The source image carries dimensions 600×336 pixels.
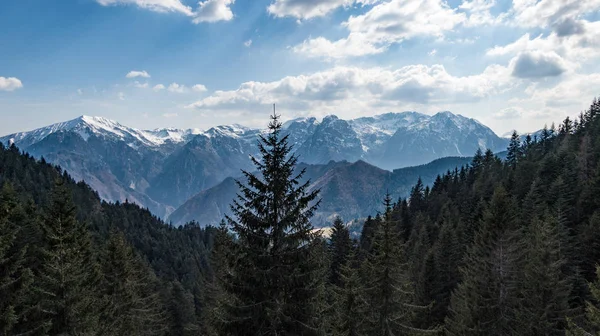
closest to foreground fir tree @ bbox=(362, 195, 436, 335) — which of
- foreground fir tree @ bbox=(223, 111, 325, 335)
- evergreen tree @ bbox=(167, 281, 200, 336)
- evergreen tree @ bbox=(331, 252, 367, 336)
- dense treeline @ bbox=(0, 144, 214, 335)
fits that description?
evergreen tree @ bbox=(331, 252, 367, 336)

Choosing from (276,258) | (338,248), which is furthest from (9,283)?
(338,248)

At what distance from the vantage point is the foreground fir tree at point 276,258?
46.6 ft

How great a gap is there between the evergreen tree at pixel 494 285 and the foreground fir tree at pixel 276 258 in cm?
1848

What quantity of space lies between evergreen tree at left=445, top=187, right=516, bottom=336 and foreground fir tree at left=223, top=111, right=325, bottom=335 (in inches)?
728

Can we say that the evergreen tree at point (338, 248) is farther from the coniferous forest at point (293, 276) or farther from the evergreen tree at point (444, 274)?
the evergreen tree at point (444, 274)

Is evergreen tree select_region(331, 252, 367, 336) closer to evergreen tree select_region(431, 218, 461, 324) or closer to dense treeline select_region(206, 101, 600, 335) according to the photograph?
dense treeline select_region(206, 101, 600, 335)

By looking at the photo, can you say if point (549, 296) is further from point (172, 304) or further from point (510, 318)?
point (172, 304)

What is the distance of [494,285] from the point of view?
2858cm

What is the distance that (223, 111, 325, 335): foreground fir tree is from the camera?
14.2m

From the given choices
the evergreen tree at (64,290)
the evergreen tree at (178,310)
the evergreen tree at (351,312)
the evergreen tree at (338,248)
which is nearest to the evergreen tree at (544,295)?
the evergreen tree at (351,312)

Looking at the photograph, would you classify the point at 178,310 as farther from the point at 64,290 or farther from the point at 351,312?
the point at 351,312

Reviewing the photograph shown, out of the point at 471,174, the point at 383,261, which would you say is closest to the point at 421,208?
the point at 471,174

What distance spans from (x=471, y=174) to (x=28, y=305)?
120m

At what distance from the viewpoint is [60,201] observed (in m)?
23.9
